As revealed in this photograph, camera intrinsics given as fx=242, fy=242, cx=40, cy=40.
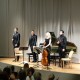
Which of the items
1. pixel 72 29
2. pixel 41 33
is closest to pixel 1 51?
pixel 41 33

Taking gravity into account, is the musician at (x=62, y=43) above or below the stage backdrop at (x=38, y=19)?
below

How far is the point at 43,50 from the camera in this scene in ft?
31.0

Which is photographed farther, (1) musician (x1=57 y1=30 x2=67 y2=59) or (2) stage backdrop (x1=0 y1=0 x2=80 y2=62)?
(2) stage backdrop (x1=0 y1=0 x2=80 y2=62)

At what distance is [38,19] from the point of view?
1293cm

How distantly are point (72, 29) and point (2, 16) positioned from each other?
13.4 feet

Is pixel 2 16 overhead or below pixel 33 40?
overhead

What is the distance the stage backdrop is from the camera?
11.7 metres

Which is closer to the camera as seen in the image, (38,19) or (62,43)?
(62,43)

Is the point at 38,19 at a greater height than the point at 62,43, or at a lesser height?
greater

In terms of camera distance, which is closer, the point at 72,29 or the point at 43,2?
the point at 72,29

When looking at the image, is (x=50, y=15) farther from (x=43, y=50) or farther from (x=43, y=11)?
(x=43, y=50)

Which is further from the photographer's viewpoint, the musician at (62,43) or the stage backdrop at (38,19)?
the stage backdrop at (38,19)

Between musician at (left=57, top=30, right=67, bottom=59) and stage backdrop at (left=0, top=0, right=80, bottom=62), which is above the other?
stage backdrop at (left=0, top=0, right=80, bottom=62)

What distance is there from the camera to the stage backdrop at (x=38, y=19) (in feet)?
38.5
